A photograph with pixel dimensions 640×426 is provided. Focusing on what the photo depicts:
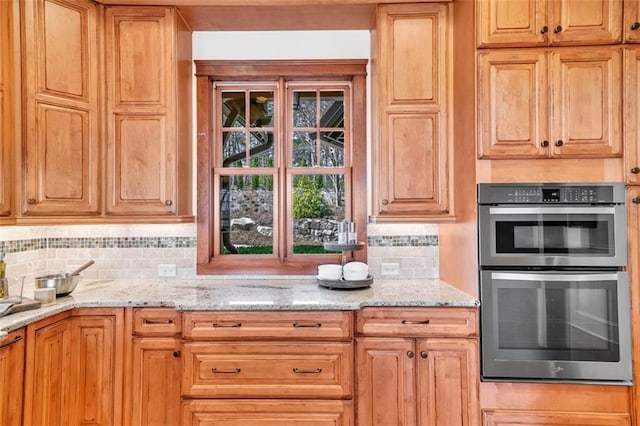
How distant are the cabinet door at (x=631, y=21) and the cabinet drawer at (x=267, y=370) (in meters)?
2.26

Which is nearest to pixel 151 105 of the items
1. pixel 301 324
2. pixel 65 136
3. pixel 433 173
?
pixel 65 136

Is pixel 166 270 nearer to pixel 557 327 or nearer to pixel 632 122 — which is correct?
pixel 557 327

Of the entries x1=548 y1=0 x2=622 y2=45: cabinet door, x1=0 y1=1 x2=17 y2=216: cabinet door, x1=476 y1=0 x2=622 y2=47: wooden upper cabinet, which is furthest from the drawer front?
x1=548 y1=0 x2=622 y2=45: cabinet door

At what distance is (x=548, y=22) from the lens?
2104 millimetres

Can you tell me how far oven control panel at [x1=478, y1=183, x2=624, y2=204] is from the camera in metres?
2.04

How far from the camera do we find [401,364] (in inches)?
82.4

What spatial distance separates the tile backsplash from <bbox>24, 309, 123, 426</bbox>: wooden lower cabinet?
673mm

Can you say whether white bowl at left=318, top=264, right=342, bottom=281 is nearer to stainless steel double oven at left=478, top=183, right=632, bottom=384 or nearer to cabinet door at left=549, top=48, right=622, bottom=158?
stainless steel double oven at left=478, top=183, right=632, bottom=384

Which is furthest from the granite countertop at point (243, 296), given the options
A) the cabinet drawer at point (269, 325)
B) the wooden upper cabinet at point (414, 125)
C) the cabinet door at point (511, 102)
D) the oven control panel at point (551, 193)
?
the cabinet door at point (511, 102)

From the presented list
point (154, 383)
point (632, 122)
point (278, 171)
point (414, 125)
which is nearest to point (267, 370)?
point (154, 383)

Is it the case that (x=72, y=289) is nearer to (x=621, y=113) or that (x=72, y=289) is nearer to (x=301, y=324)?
(x=301, y=324)

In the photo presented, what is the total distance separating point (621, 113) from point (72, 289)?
327cm

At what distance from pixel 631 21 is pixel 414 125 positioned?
123 centimetres

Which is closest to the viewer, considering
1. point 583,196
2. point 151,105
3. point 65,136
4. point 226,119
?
point 583,196
